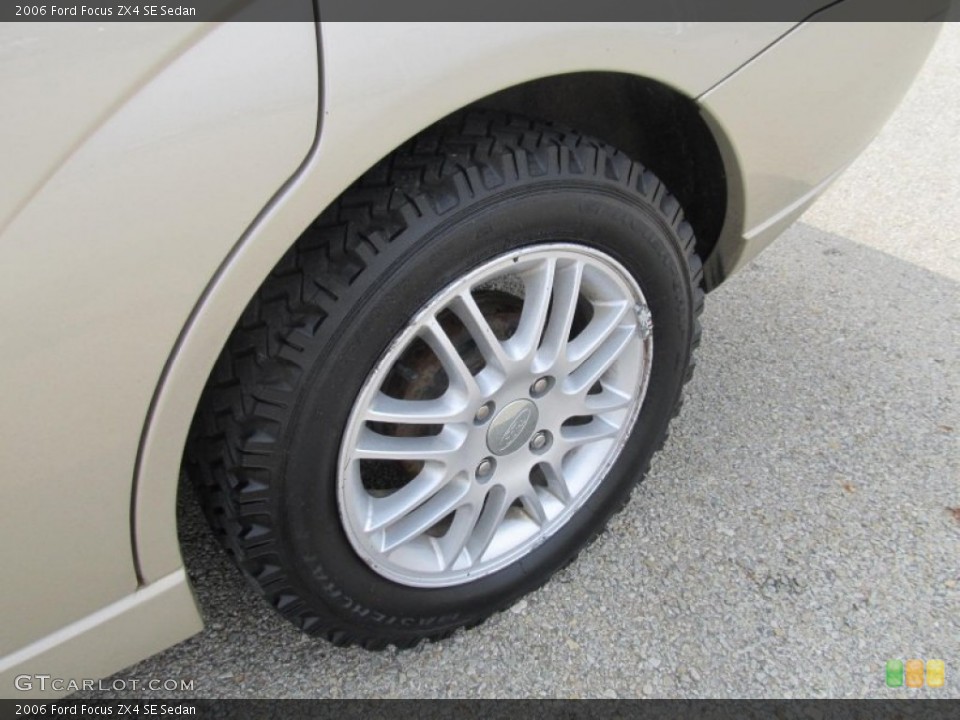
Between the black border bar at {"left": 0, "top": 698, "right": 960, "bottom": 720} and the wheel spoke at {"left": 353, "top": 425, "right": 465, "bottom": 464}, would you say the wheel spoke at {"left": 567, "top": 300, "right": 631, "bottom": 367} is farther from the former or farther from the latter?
the black border bar at {"left": 0, "top": 698, "right": 960, "bottom": 720}

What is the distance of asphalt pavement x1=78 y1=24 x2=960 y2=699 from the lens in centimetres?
177

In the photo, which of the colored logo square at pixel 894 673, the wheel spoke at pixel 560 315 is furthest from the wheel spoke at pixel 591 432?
the colored logo square at pixel 894 673

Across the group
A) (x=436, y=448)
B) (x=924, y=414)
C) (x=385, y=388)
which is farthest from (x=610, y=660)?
(x=924, y=414)

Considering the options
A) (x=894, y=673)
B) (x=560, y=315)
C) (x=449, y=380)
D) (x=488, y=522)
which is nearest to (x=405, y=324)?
(x=449, y=380)

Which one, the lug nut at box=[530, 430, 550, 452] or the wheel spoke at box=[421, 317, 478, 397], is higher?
the wheel spoke at box=[421, 317, 478, 397]

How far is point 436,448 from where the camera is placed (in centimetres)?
153

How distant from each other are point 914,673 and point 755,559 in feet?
1.31

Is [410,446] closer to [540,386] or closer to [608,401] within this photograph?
[540,386]

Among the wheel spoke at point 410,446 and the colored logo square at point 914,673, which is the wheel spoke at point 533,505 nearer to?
the wheel spoke at point 410,446

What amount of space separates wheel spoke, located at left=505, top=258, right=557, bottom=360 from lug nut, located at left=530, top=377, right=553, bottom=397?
0.09 m

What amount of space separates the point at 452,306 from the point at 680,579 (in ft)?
3.17

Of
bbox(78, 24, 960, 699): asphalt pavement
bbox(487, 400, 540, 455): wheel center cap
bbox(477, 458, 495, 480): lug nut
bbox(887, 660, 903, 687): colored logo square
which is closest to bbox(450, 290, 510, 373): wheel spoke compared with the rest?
bbox(487, 400, 540, 455): wheel center cap
